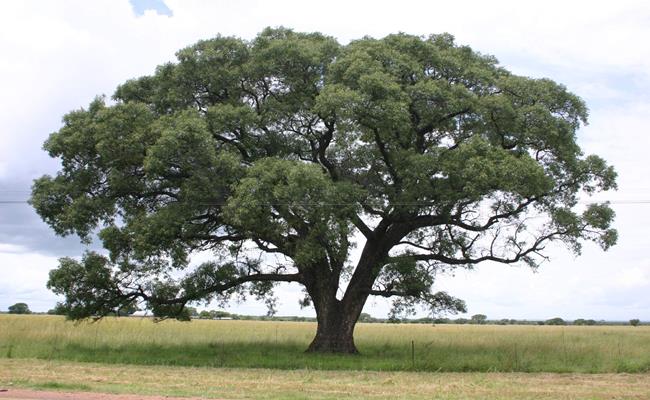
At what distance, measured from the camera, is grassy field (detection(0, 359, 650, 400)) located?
14.6 meters

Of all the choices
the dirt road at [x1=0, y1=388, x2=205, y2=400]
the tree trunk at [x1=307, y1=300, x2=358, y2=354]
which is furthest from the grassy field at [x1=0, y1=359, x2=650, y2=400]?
the tree trunk at [x1=307, y1=300, x2=358, y2=354]

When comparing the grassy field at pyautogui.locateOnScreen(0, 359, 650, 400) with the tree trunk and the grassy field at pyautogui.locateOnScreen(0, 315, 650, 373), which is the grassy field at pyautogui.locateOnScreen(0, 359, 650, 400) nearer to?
the grassy field at pyautogui.locateOnScreen(0, 315, 650, 373)

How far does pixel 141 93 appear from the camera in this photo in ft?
89.0

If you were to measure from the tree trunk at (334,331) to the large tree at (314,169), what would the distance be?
78mm

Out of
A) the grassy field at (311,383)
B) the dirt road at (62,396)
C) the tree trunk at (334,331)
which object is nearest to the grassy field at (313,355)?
the tree trunk at (334,331)

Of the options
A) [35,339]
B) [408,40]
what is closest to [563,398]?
[408,40]

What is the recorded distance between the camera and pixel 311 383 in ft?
55.4

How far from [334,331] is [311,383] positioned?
9527mm

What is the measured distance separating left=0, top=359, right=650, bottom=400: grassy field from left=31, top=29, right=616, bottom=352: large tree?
4722mm

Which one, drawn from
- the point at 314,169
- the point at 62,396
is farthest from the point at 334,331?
the point at 62,396

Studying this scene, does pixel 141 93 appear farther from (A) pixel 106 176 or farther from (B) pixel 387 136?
(B) pixel 387 136

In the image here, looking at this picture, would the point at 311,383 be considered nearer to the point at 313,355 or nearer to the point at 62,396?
the point at 62,396

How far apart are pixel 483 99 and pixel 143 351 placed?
52.4ft

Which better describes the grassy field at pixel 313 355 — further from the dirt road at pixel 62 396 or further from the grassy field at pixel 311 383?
the dirt road at pixel 62 396
